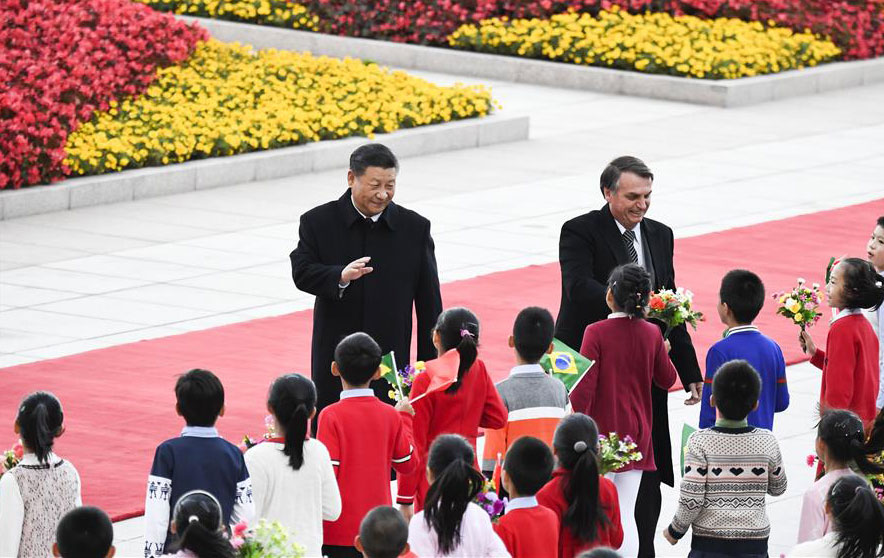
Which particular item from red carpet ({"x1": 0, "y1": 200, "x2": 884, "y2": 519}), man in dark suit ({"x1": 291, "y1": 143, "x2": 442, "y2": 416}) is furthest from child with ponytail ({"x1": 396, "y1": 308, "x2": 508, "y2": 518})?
red carpet ({"x1": 0, "y1": 200, "x2": 884, "y2": 519})

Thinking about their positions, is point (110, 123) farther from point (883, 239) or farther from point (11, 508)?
point (11, 508)

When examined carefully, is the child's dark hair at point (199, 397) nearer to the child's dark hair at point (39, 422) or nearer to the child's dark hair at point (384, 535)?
the child's dark hair at point (39, 422)

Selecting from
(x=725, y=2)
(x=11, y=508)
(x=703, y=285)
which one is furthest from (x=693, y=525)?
(x=725, y=2)

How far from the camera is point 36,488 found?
6.62 meters

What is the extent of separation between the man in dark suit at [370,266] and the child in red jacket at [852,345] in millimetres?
1817

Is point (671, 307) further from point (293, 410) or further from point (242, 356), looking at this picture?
point (242, 356)

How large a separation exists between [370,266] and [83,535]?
300cm

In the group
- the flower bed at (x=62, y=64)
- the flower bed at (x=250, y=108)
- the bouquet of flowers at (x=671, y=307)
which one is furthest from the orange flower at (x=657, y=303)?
the flower bed at (x=250, y=108)

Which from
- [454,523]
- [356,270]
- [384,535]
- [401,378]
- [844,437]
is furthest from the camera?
[356,270]

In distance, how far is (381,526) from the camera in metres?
5.63

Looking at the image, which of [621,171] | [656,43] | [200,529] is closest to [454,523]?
[200,529]

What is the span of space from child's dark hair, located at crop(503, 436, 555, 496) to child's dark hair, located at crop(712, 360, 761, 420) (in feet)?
3.30

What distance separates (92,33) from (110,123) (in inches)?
80.7

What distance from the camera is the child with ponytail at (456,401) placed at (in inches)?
295
